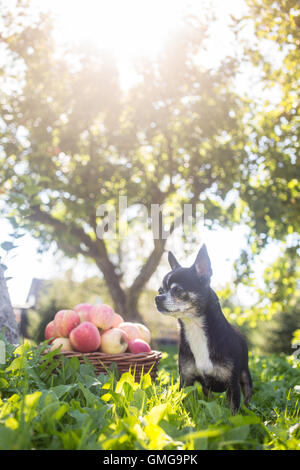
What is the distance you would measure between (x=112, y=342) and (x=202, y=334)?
921 millimetres

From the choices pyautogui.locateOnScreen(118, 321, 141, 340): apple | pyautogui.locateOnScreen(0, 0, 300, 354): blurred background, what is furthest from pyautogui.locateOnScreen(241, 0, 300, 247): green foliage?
pyautogui.locateOnScreen(118, 321, 141, 340): apple

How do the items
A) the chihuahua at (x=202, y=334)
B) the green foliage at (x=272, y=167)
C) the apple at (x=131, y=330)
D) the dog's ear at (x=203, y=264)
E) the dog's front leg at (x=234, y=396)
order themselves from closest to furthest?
the dog's front leg at (x=234, y=396) → the chihuahua at (x=202, y=334) → the dog's ear at (x=203, y=264) → the apple at (x=131, y=330) → the green foliage at (x=272, y=167)

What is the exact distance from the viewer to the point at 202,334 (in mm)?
3318

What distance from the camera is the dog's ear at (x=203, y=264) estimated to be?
336 cm

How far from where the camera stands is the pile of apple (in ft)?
12.1

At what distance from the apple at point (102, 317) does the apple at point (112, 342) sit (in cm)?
10

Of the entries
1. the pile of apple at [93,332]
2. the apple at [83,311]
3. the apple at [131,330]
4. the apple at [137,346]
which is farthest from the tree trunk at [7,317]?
the apple at [137,346]

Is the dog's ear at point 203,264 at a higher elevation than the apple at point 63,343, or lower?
higher

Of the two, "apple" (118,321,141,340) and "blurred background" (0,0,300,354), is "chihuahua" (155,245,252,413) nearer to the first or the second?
"apple" (118,321,141,340)

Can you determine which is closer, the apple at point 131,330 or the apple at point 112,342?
the apple at point 112,342

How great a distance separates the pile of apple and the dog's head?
0.79 meters

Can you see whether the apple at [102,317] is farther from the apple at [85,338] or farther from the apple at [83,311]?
the apple at [85,338]
